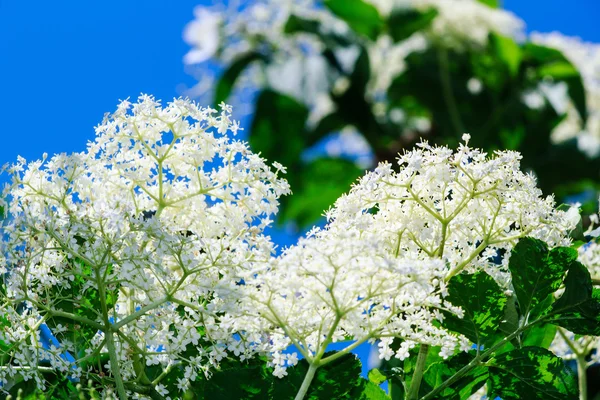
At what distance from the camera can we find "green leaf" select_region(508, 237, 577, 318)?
0.66m

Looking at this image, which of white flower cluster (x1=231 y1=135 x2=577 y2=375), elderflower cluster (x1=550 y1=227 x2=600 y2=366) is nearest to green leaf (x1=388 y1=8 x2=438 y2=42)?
elderflower cluster (x1=550 y1=227 x2=600 y2=366)

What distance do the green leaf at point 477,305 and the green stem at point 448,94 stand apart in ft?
6.80

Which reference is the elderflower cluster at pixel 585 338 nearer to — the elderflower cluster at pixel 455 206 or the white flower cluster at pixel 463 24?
the elderflower cluster at pixel 455 206

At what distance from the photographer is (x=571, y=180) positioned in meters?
2.96

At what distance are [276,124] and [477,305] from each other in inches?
A: 88.2

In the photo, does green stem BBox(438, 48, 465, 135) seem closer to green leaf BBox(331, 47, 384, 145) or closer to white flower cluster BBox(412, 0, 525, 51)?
white flower cluster BBox(412, 0, 525, 51)

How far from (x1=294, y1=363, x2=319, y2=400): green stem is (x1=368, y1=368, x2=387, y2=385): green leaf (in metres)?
0.09

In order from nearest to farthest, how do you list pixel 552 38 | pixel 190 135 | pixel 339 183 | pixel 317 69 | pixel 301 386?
pixel 301 386
pixel 190 135
pixel 317 69
pixel 339 183
pixel 552 38

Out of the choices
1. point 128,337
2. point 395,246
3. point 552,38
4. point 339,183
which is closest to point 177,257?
point 128,337

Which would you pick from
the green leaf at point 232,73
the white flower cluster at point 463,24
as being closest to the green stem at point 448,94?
the white flower cluster at point 463,24

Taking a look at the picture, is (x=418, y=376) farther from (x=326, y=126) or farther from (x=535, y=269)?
(x=326, y=126)

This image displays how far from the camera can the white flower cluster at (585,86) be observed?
3.20 metres

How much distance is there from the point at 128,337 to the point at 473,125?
94.1 inches

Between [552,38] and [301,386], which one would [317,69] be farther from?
[301,386]
